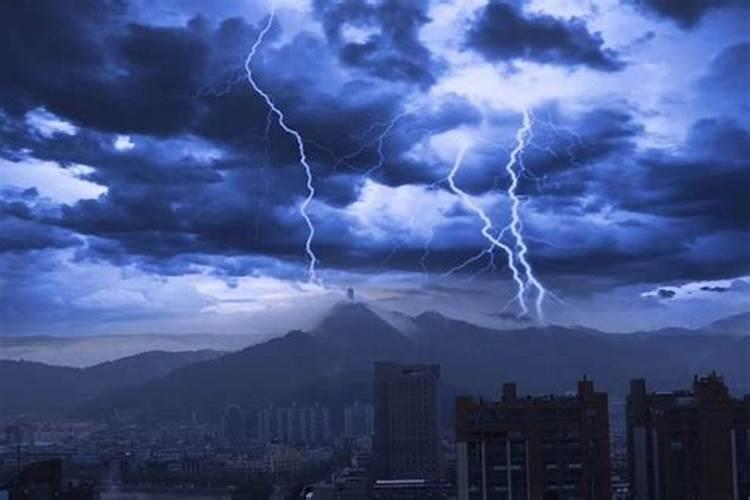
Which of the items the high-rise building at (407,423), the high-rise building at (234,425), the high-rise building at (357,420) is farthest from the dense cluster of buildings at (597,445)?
the high-rise building at (234,425)

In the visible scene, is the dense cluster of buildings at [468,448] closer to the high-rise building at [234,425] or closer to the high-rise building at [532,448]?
the high-rise building at [532,448]

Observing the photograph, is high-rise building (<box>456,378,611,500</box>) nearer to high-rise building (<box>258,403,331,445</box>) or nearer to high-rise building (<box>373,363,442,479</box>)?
high-rise building (<box>373,363,442,479</box>)

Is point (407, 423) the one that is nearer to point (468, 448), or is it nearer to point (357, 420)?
point (357, 420)

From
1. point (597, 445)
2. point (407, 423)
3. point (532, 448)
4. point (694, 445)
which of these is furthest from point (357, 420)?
point (532, 448)

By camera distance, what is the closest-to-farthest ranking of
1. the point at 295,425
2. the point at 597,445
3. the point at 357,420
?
the point at 597,445 → the point at 357,420 → the point at 295,425

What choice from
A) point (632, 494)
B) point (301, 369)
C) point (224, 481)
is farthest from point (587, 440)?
point (301, 369)

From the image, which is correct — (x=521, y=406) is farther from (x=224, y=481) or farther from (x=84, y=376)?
(x=84, y=376)
